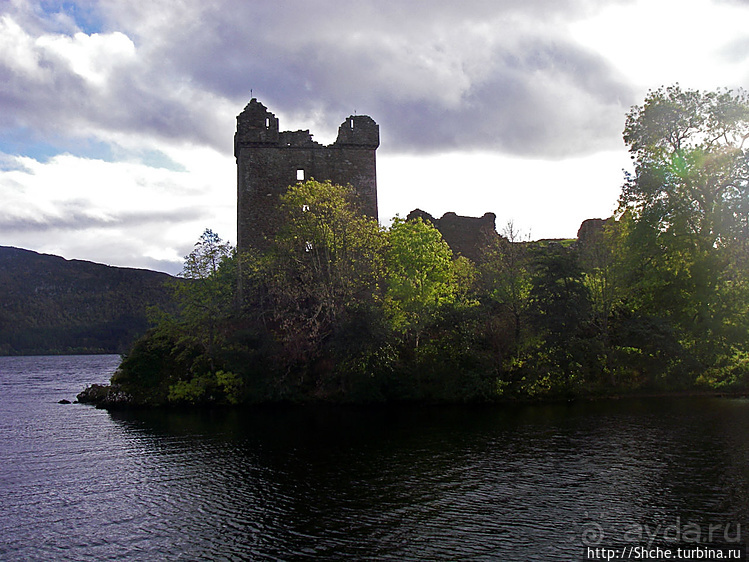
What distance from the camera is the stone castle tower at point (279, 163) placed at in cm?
3938

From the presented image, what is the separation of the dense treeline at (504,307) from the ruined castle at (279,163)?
3.94 meters

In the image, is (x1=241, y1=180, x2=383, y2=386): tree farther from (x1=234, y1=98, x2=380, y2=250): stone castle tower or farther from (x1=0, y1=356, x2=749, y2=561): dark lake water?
(x1=0, y1=356, x2=749, y2=561): dark lake water

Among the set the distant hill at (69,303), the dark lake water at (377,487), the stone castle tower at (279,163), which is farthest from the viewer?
the distant hill at (69,303)

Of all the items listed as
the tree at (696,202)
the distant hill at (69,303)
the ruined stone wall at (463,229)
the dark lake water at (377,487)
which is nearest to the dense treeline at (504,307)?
the tree at (696,202)

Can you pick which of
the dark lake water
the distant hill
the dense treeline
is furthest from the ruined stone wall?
the distant hill

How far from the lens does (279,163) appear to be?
132 ft

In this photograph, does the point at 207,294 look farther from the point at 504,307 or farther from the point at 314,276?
the point at 504,307

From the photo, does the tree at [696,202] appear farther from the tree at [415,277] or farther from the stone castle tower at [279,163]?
the stone castle tower at [279,163]

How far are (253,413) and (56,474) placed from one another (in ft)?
41.2

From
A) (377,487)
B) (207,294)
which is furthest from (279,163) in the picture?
(377,487)

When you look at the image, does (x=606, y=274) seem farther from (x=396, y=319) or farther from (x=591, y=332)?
(x=396, y=319)

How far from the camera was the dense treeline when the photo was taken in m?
29.8

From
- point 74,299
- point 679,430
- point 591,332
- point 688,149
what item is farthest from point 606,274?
point 74,299

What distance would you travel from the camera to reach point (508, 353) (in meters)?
33.8
